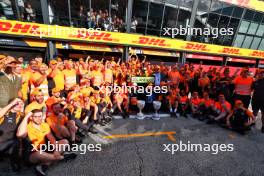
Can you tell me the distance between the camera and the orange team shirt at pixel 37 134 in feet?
8.97

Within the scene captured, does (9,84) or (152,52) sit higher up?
(9,84)

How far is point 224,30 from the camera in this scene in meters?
17.2

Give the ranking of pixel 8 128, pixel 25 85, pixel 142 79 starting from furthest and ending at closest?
pixel 142 79, pixel 25 85, pixel 8 128

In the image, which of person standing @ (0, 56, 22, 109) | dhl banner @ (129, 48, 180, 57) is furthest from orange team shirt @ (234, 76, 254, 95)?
dhl banner @ (129, 48, 180, 57)

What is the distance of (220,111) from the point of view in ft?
18.9

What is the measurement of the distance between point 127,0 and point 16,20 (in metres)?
8.13

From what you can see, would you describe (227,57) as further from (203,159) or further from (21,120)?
(21,120)

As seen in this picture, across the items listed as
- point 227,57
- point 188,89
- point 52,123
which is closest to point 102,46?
point 188,89

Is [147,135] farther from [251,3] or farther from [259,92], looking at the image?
[251,3]

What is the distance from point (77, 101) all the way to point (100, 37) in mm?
8493

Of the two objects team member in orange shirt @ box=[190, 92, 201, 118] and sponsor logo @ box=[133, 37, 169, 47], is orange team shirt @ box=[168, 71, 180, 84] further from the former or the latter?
sponsor logo @ box=[133, 37, 169, 47]

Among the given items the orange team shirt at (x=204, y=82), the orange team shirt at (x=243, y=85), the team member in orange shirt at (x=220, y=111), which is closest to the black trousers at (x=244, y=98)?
the orange team shirt at (x=243, y=85)

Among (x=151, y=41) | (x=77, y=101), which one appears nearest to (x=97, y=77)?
(x=77, y=101)

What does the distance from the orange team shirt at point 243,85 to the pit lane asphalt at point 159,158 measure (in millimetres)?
1575
